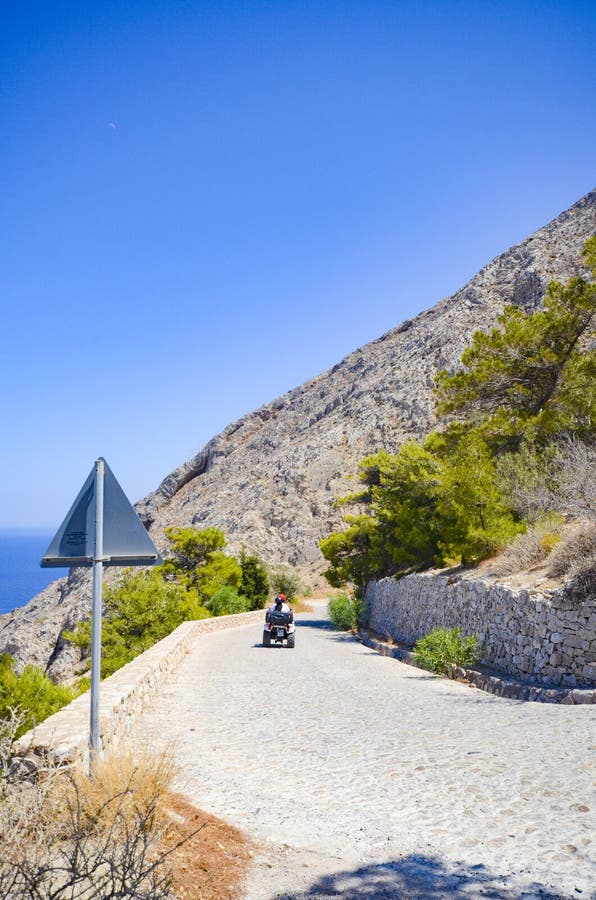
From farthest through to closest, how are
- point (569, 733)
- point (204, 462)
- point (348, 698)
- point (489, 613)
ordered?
1. point (204, 462)
2. point (489, 613)
3. point (348, 698)
4. point (569, 733)

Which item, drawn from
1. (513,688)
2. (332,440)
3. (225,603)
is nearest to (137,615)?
(225,603)

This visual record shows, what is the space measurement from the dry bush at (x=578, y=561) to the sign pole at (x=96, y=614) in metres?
8.85

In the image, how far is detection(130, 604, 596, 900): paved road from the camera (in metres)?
4.02

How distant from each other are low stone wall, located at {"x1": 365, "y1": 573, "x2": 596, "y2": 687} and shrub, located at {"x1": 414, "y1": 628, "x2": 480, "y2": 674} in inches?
18.3

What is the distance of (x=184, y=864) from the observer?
4004 millimetres

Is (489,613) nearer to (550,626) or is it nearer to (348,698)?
(550,626)

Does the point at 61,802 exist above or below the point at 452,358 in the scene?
Result: below

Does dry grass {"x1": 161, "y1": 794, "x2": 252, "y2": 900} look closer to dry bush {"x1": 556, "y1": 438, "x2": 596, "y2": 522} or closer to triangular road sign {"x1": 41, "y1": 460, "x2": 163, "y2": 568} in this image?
triangular road sign {"x1": 41, "y1": 460, "x2": 163, "y2": 568}

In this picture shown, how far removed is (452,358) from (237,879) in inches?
2354

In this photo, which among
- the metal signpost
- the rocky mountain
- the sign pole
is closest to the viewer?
the sign pole

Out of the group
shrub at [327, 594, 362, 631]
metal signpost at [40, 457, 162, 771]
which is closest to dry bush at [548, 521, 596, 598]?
metal signpost at [40, 457, 162, 771]

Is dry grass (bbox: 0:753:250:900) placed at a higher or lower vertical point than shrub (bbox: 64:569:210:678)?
higher

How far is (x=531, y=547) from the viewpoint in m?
14.7

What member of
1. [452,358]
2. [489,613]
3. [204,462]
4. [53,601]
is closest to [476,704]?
[489,613]
